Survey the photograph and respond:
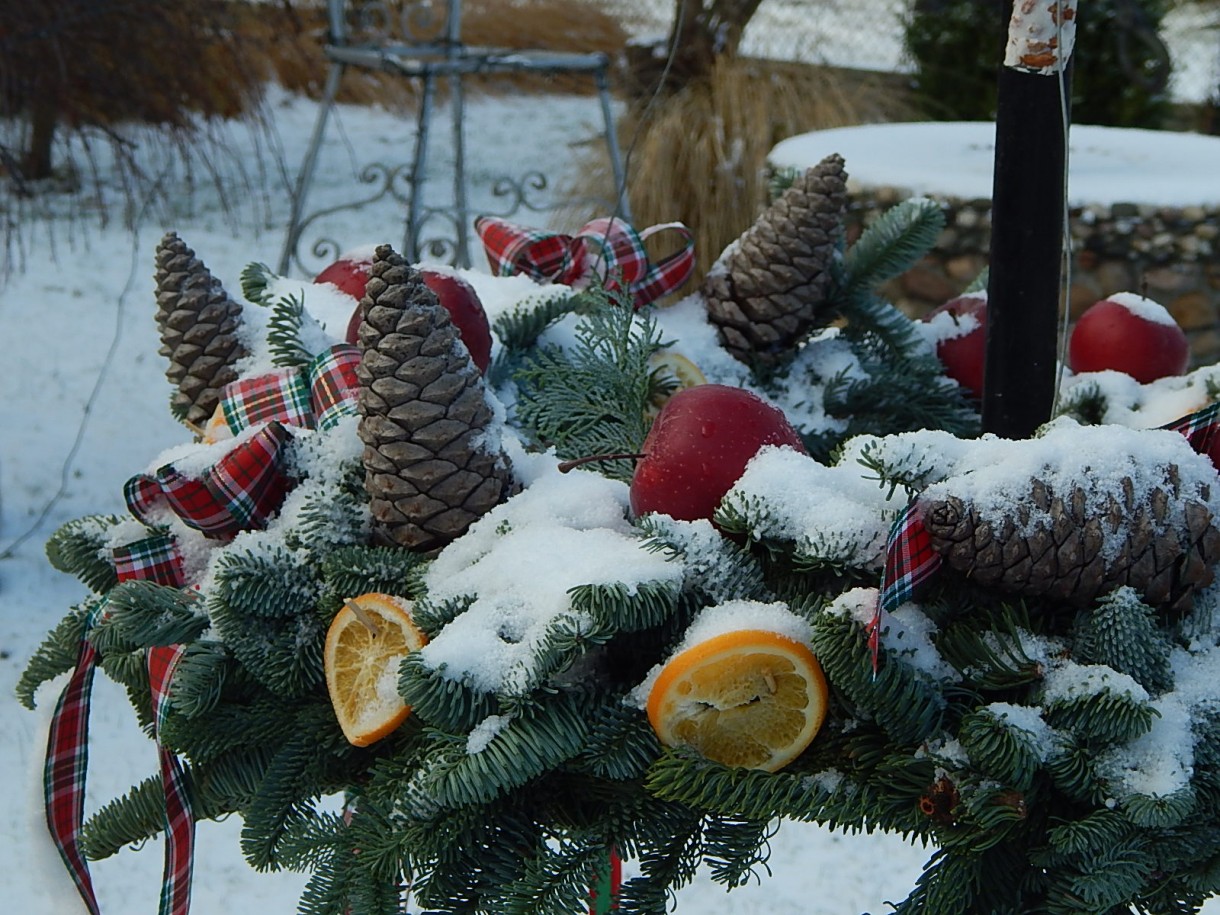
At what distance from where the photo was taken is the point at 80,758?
2.27 ft

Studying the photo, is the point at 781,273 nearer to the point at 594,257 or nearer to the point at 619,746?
the point at 594,257

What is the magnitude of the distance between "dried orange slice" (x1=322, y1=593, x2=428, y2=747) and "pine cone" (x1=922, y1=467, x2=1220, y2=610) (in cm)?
23

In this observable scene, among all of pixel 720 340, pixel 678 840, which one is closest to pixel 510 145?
pixel 720 340

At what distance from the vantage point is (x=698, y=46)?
3717 mm

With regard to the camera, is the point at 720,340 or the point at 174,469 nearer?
the point at 174,469

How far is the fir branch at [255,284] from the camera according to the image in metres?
0.83

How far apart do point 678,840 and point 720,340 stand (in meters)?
0.41

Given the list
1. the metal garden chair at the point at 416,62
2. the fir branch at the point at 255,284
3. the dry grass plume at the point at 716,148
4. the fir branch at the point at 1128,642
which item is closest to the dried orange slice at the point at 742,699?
the fir branch at the point at 1128,642

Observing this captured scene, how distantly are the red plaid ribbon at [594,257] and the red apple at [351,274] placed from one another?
0.11 m

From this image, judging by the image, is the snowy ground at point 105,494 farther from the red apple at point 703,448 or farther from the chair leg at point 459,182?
the chair leg at point 459,182

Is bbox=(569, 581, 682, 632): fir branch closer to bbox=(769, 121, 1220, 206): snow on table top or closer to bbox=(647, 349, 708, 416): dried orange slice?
bbox=(647, 349, 708, 416): dried orange slice

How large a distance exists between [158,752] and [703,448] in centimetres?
34

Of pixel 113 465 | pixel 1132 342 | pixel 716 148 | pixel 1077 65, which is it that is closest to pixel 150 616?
pixel 1132 342

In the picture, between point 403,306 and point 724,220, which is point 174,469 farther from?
point 724,220
